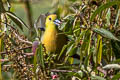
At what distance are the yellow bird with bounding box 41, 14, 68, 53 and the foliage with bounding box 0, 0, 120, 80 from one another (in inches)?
7.0

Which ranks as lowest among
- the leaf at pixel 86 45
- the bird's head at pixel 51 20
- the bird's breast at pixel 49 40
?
the leaf at pixel 86 45

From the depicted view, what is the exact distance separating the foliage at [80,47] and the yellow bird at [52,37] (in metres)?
0.18

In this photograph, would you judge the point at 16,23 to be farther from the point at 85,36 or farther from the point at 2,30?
the point at 85,36

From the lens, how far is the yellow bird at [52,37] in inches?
67.8

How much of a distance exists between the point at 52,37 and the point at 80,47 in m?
0.41

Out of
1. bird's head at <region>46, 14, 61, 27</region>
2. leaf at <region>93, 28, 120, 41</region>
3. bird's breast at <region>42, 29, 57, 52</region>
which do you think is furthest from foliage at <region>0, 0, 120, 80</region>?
bird's head at <region>46, 14, 61, 27</region>

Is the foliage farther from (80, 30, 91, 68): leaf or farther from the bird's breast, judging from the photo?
the bird's breast

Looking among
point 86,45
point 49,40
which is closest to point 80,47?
point 86,45

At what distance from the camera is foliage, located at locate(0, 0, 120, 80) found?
1.30 m

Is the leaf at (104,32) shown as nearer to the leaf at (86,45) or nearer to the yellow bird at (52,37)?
the leaf at (86,45)

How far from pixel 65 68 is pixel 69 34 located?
0.53 feet

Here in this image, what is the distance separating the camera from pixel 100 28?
131 cm

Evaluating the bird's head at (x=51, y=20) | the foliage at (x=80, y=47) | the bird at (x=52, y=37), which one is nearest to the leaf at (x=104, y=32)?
the foliage at (x=80, y=47)

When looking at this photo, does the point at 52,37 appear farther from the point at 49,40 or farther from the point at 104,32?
the point at 104,32
